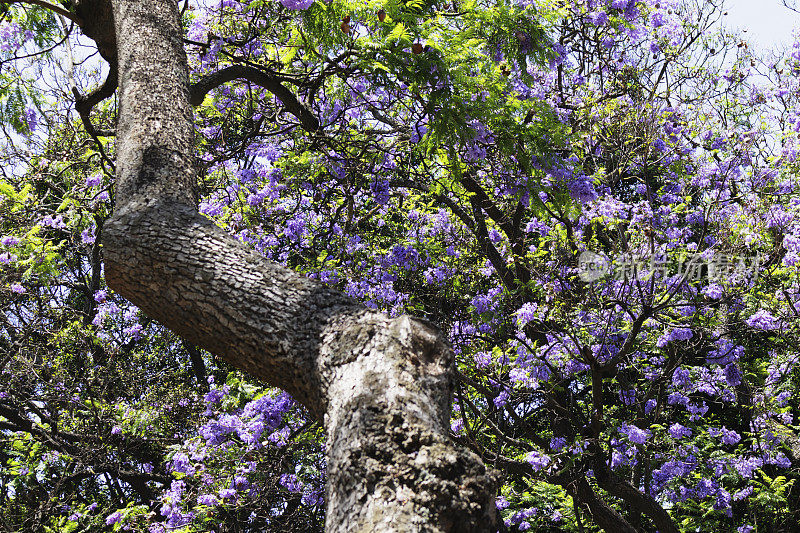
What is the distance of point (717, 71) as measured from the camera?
9430mm

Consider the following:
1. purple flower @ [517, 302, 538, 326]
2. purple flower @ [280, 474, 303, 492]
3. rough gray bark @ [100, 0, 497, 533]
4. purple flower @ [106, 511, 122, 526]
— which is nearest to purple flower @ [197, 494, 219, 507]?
purple flower @ [280, 474, 303, 492]

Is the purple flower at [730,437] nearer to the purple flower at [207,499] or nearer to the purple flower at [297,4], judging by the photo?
the purple flower at [207,499]

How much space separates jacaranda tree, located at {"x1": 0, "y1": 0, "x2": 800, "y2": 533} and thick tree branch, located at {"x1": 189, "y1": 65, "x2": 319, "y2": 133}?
0.07ft

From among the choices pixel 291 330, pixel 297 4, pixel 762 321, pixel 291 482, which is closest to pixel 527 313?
pixel 762 321

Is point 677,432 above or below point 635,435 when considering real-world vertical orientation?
above

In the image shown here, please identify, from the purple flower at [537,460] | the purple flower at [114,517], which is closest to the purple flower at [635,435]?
the purple flower at [537,460]

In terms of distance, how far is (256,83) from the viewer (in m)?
4.78

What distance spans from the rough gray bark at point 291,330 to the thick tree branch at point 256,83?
30.9 inches

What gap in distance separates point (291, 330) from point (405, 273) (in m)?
4.75

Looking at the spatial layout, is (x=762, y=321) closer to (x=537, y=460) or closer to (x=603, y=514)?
(x=603, y=514)

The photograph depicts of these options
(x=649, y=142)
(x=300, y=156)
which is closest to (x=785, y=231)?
(x=649, y=142)

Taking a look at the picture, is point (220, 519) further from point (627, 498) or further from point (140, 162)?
point (140, 162)

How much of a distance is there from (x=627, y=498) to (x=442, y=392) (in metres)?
4.52

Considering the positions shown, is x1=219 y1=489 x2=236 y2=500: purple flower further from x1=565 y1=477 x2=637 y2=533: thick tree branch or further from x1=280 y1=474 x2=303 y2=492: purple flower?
Answer: x1=565 y1=477 x2=637 y2=533: thick tree branch
